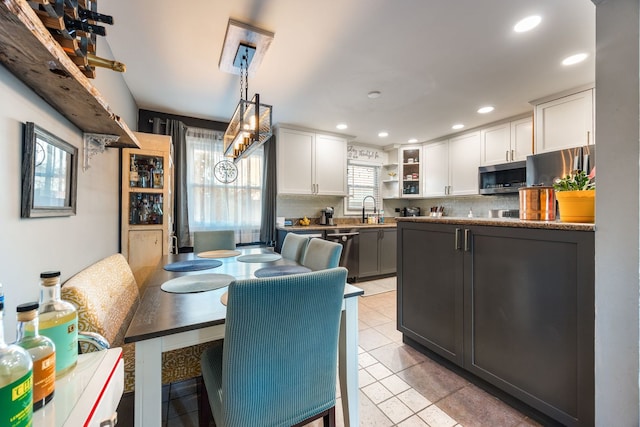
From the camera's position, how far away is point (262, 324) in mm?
913

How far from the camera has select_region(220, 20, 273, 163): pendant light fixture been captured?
6.00 ft

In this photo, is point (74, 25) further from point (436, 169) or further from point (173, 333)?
point (436, 169)

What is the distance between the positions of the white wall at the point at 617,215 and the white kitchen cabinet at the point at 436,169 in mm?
3338

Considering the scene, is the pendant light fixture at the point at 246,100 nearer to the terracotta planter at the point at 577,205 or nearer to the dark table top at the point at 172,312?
the dark table top at the point at 172,312

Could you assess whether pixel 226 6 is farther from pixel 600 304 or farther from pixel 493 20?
pixel 600 304

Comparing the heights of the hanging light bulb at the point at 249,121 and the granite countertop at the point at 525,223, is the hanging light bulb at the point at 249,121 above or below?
above

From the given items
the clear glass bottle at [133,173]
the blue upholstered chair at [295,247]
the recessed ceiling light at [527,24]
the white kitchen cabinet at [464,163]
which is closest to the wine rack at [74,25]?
the blue upholstered chair at [295,247]

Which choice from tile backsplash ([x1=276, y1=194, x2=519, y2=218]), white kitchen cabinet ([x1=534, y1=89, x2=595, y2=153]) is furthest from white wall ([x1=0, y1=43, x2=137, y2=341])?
white kitchen cabinet ([x1=534, y1=89, x2=595, y2=153])

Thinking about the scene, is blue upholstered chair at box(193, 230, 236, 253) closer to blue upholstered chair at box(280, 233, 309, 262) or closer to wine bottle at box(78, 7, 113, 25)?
blue upholstered chair at box(280, 233, 309, 262)

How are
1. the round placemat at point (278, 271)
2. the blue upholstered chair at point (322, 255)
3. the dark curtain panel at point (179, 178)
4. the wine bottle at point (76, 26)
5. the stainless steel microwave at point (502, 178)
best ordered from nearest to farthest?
the wine bottle at point (76, 26), the round placemat at point (278, 271), the blue upholstered chair at point (322, 255), the dark curtain panel at point (179, 178), the stainless steel microwave at point (502, 178)

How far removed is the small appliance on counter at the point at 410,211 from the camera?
5.20 metres

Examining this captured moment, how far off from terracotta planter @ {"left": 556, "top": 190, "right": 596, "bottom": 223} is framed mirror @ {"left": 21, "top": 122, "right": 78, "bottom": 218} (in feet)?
7.91

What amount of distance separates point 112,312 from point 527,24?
10.00 feet

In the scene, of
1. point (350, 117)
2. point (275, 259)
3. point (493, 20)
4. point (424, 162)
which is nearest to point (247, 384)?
point (275, 259)
